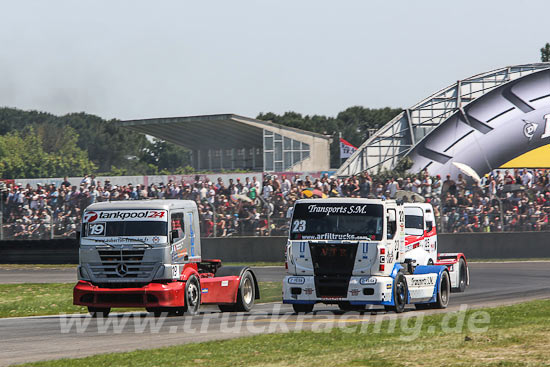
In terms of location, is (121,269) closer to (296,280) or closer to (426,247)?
(296,280)

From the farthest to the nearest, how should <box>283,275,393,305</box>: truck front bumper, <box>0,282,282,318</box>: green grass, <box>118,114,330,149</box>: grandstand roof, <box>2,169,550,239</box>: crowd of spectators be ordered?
<box>118,114,330,149</box>: grandstand roof → <box>2,169,550,239</box>: crowd of spectators → <box>0,282,282,318</box>: green grass → <box>283,275,393,305</box>: truck front bumper

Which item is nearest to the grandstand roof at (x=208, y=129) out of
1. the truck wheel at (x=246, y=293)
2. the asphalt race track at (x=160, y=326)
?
the asphalt race track at (x=160, y=326)

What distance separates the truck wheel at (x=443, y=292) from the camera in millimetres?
16125

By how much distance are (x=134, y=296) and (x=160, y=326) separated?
1.58 m

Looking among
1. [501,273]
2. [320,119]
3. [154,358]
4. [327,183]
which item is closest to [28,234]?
[327,183]

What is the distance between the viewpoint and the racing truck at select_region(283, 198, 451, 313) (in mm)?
15039

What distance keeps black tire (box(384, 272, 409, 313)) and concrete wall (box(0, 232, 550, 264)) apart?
14981 millimetres

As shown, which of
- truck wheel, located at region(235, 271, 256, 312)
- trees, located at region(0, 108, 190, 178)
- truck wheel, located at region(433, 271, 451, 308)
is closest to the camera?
truck wheel, located at region(433, 271, 451, 308)

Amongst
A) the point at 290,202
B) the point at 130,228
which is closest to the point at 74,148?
the point at 290,202

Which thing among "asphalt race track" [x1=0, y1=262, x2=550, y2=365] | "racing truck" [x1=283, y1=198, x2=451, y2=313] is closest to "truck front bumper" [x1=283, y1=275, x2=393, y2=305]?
"racing truck" [x1=283, y1=198, x2=451, y2=313]

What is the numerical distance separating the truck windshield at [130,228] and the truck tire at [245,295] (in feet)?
6.31

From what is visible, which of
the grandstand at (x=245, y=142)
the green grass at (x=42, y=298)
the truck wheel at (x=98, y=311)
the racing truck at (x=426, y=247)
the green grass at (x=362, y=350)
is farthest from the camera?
the grandstand at (x=245, y=142)

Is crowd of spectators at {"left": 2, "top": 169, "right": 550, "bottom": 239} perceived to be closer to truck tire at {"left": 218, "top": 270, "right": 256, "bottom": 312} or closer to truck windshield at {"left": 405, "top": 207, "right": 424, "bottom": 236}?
truck windshield at {"left": 405, "top": 207, "right": 424, "bottom": 236}

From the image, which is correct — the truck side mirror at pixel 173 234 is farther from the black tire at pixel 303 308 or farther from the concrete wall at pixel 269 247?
the concrete wall at pixel 269 247
